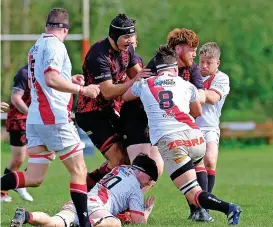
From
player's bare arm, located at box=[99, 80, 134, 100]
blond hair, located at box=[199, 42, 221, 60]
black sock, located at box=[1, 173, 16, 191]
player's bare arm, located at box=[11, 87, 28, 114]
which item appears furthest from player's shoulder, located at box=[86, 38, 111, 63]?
player's bare arm, located at box=[11, 87, 28, 114]

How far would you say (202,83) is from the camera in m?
9.58

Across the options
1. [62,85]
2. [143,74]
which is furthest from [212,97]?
[62,85]

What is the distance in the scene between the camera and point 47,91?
27.6 feet

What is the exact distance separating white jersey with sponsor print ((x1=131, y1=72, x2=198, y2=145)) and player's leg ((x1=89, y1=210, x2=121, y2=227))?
89 cm

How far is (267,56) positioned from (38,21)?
9.24 m

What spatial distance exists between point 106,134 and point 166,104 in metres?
1.21

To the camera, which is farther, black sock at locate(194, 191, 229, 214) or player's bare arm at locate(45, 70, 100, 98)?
black sock at locate(194, 191, 229, 214)

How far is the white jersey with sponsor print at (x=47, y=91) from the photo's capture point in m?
8.30

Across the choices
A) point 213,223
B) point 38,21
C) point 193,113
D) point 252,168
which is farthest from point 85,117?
point 38,21

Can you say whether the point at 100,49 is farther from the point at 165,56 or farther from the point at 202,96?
the point at 202,96

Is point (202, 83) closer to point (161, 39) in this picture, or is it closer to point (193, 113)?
point (193, 113)

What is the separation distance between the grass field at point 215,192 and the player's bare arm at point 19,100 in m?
1.35

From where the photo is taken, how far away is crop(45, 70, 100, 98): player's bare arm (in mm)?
8016

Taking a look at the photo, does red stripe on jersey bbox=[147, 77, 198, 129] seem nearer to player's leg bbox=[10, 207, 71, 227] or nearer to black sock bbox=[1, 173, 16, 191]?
player's leg bbox=[10, 207, 71, 227]
